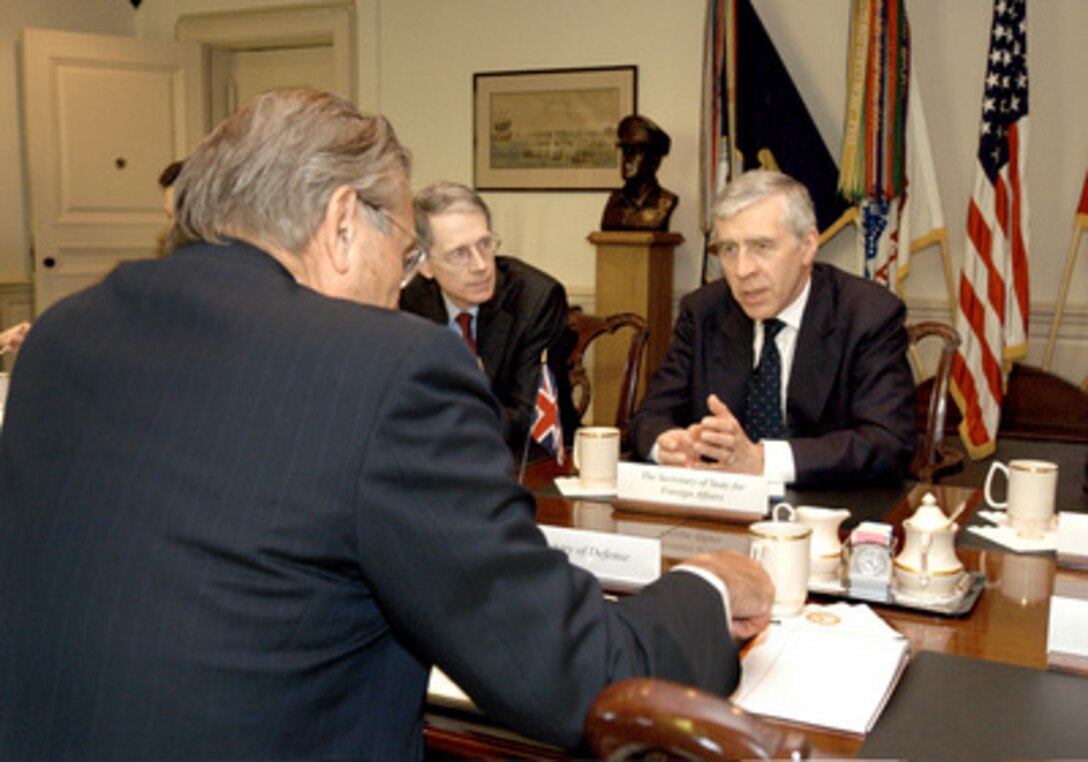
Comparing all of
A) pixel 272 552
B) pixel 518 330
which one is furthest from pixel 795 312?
pixel 272 552

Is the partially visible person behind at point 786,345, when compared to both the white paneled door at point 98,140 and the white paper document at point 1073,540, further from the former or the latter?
the white paneled door at point 98,140

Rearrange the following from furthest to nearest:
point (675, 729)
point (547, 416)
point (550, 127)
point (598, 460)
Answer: point (550, 127) < point (547, 416) < point (598, 460) < point (675, 729)

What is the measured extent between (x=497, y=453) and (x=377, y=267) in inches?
13.5

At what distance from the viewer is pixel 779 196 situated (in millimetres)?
2662

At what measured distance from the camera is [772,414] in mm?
2660

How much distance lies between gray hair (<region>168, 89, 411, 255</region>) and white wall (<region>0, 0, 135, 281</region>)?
221 inches

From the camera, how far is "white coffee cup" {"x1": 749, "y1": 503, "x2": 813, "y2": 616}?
1458 millimetres

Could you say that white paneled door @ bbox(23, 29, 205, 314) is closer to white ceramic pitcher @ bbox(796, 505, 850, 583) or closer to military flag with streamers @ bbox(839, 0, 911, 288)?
military flag with streamers @ bbox(839, 0, 911, 288)

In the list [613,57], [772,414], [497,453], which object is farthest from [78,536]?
[613,57]

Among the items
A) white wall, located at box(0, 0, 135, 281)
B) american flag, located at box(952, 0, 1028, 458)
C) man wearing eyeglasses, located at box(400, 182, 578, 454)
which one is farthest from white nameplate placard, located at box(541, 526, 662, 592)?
white wall, located at box(0, 0, 135, 281)

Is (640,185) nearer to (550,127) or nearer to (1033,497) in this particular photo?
(550,127)

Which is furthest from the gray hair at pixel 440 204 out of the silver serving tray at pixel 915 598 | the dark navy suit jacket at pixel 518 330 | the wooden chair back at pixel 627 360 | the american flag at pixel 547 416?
the silver serving tray at pixel 915 598

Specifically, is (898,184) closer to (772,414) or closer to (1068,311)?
(1068,311)

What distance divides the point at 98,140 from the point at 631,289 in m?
3.22
